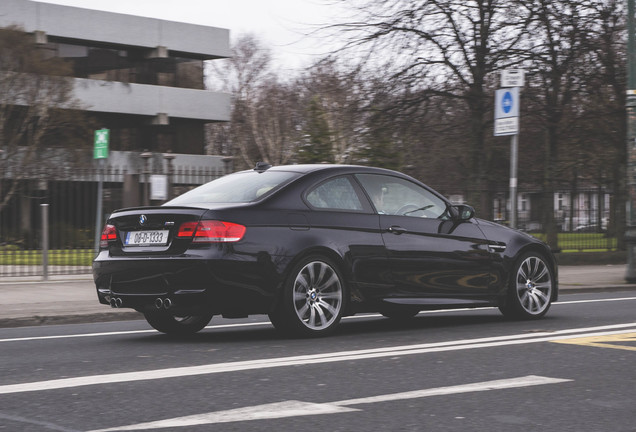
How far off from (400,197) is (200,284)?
2.37 metres

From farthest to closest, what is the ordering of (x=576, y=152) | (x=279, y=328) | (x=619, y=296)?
1. (x=576, y=152)
2. (x=619, y=296)
3. (x=279, y=328)

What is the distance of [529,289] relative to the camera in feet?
32.4

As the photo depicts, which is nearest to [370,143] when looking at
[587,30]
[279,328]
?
[587,30]

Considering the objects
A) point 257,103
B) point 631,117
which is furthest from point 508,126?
point 257,103

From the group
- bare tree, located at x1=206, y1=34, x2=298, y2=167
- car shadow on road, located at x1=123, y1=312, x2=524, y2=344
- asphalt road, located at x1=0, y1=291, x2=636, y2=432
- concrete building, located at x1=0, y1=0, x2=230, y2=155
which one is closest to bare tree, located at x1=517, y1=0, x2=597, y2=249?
Answer: car shadow on road, located at x1=123, y1=312, x2=524, y2=344

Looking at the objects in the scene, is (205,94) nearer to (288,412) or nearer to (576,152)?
(576,152)

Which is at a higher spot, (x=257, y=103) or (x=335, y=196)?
(x=257, y=103)

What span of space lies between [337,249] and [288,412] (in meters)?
3.36

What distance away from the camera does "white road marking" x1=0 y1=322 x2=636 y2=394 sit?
583 centimetres

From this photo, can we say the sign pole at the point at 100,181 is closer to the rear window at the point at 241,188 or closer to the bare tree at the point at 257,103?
the rear window at the point at 241,188

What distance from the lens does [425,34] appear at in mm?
20562

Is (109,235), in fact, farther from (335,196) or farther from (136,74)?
(136,74)

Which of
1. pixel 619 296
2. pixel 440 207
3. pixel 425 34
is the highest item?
pixel 425 34

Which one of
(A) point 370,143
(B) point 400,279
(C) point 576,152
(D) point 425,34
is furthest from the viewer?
(C) point 576,152
